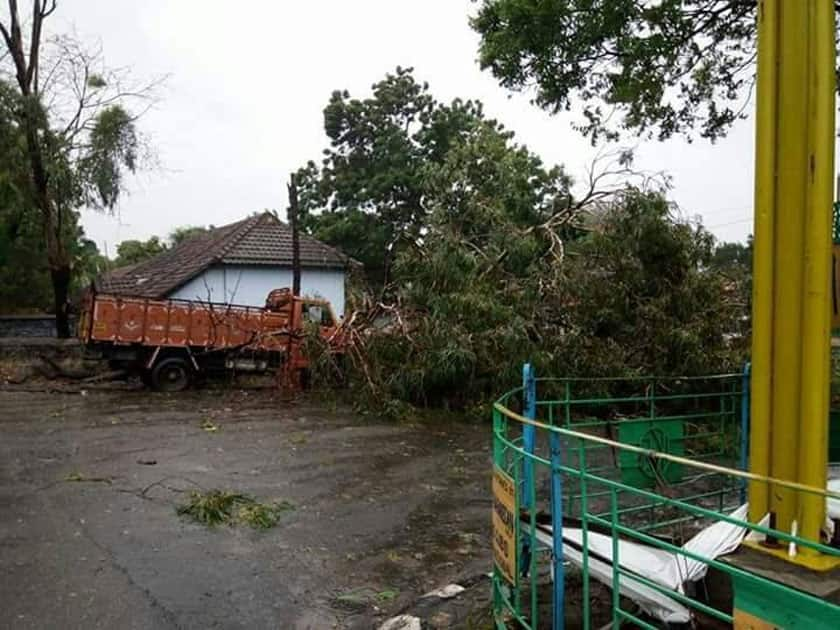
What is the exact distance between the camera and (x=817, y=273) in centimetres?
226

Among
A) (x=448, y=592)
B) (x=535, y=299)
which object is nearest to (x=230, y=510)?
(x=448, y=592)

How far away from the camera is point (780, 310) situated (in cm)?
234

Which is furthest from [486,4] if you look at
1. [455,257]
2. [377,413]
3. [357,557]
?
[357,557]

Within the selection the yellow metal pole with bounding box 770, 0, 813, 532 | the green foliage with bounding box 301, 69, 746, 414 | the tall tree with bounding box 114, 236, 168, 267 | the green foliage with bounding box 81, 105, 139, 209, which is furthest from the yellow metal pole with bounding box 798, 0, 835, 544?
the tall tree with bounding box 114, 236, 168, 267

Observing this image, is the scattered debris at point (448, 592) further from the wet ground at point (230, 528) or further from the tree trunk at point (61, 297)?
the tree trunk at point (61, 297)

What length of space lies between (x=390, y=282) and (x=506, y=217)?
244 centimetres

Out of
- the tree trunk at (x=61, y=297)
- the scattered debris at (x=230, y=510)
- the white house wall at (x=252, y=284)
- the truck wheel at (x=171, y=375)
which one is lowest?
the scattered debris at (x=230, y=510)

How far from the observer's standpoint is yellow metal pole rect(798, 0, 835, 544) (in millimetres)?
2266

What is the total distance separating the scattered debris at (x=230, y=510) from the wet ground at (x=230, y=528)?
0.41ft

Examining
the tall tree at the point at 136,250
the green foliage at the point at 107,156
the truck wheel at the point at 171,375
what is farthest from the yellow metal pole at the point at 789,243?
the tall tree at the point at 136,250

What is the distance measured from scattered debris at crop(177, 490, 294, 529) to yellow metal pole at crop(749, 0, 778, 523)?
4.24m

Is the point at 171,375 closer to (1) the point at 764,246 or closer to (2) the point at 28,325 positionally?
(2) the point at 28,325

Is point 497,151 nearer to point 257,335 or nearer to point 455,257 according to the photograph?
point 455,257

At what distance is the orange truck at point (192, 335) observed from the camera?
1309 centimetres
